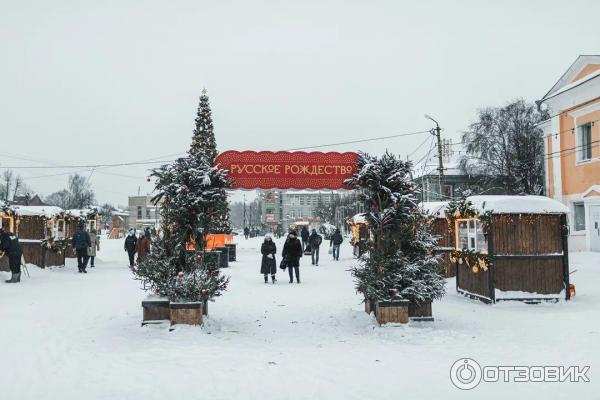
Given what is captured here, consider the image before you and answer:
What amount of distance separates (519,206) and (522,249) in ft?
3.27

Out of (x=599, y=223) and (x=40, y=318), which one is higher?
(x=599, y=223)

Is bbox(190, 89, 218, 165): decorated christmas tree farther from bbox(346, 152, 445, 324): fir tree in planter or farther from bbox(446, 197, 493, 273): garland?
bbox(346, 152, 445, 324): fir tree in planter

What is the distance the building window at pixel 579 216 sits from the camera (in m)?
26.7

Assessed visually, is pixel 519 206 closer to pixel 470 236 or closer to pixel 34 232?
pixel 470 236

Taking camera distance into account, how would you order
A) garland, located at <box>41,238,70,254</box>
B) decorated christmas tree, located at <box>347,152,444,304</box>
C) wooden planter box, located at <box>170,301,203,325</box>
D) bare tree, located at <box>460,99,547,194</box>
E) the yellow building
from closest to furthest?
wooden planter box, located at <box>170,301,203,325</box>
decorated christmas tree, located at <box>347,152,444,304</box>
garland, located at <box>41,238,70,254</box>
the yellow building
bare tree, located at <box>460,99,547,194</box>

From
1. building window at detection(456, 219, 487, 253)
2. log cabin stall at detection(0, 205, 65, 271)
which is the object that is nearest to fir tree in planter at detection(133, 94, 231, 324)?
building window at detection(456, 219, 487, 253)

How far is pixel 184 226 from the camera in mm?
9391

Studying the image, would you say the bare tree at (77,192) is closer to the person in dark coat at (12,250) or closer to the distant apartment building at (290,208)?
the distant apartment building at (290,208)

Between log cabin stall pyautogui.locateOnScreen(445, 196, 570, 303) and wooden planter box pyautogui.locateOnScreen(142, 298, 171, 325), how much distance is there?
7.07 meters

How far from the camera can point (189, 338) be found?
8281mm

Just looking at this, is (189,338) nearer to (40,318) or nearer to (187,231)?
(187,231)

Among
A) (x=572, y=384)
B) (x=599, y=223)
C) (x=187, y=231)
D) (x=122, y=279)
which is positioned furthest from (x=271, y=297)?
(x=599, y=223)

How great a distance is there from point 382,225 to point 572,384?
4.01m

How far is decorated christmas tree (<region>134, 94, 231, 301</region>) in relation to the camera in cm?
913
